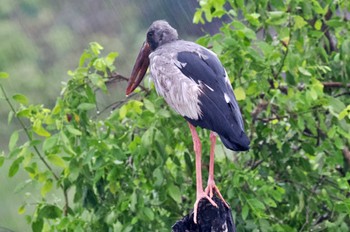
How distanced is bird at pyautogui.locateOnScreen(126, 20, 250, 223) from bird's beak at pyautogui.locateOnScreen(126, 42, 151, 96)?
0.09m

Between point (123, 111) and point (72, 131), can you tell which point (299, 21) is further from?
point (72, 131)

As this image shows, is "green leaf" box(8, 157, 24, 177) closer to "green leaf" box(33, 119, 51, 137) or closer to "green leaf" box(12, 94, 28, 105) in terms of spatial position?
"green leaf" box(33, 119, 51, 137)

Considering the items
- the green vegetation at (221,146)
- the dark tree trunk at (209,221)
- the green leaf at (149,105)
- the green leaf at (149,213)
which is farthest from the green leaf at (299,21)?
the dark tree trunk at (209,221)

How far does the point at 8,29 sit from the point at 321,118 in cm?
813

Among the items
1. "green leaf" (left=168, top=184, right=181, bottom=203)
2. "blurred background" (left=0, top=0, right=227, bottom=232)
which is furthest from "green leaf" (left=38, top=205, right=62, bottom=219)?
"blurred background" (left=0, top=0, right=227, bottom=232)

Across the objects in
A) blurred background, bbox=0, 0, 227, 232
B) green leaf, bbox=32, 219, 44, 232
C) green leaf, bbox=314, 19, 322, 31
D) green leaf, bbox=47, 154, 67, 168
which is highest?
green leaf, bbox=47, 154, 67, 168

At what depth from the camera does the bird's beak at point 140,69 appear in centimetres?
335

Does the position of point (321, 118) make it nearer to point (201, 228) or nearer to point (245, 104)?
point (245, 104)

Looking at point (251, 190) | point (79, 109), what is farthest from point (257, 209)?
point (79, 109)

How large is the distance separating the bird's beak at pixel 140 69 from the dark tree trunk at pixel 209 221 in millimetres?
527

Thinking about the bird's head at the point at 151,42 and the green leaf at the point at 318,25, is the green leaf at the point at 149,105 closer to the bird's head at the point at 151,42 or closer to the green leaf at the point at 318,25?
the bird's head at the point at 151,42

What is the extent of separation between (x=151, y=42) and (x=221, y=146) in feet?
2.91

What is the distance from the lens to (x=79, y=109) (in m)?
4.35

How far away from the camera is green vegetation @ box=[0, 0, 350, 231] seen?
421 cm
